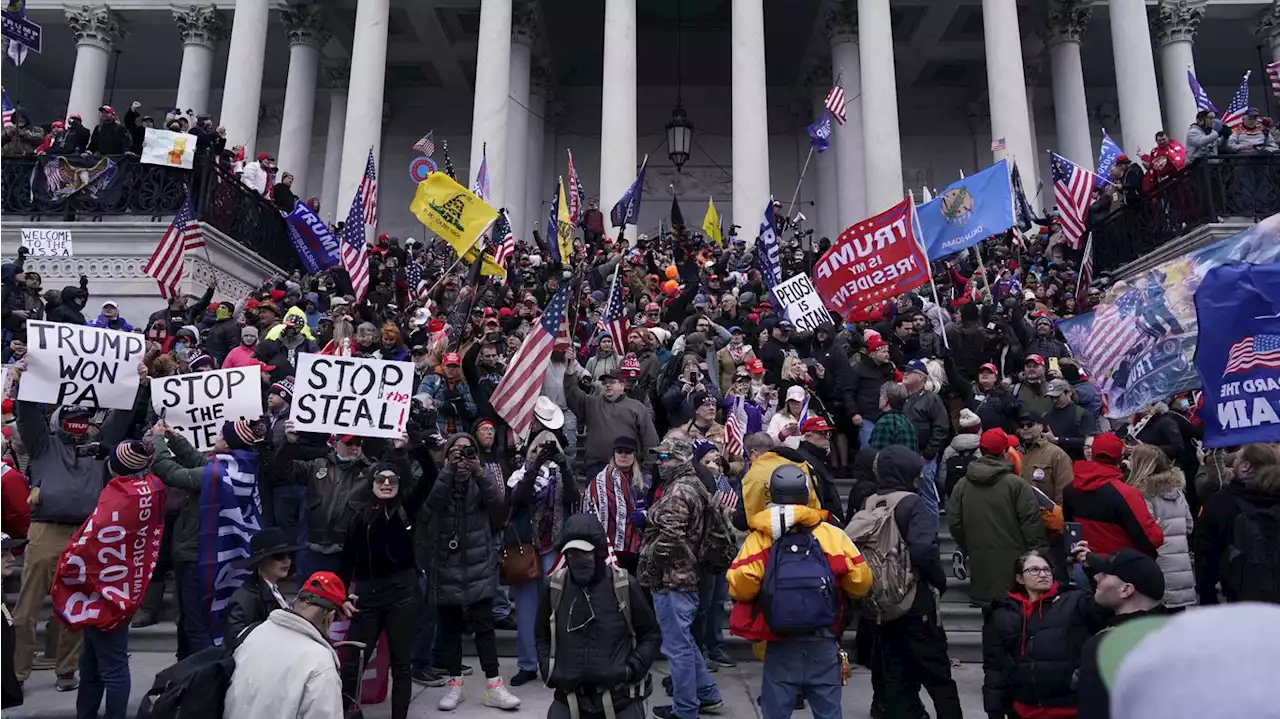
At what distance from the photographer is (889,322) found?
1285 cm

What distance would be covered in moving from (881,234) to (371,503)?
7388mm

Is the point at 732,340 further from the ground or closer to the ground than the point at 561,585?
further from the ground

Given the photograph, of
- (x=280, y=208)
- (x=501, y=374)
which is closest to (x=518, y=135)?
(x=280, y=208)

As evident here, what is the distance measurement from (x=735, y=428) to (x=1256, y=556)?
484cm

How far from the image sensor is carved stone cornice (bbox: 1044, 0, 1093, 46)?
2597cm

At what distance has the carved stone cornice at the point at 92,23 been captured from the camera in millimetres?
27375

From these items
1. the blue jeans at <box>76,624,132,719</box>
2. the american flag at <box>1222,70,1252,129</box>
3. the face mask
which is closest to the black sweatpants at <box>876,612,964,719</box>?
the face mask

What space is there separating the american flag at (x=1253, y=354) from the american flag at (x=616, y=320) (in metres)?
6.83

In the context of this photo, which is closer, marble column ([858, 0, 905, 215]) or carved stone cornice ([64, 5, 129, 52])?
marble column ([858, 0, 905, 215])

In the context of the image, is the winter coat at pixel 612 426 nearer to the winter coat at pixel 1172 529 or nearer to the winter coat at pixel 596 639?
the winter coat at pixel 596 639

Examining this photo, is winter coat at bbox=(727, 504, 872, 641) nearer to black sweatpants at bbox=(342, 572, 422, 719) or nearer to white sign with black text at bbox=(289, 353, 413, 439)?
black sweatpants at bbox=(342, 572, 422, 719)

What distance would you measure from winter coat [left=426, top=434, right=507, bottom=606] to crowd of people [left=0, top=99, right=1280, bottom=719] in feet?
0.07

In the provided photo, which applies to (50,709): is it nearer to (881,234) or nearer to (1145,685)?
(1145,685)

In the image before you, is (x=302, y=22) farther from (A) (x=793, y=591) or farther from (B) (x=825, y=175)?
(A) (x=793, y=591)
